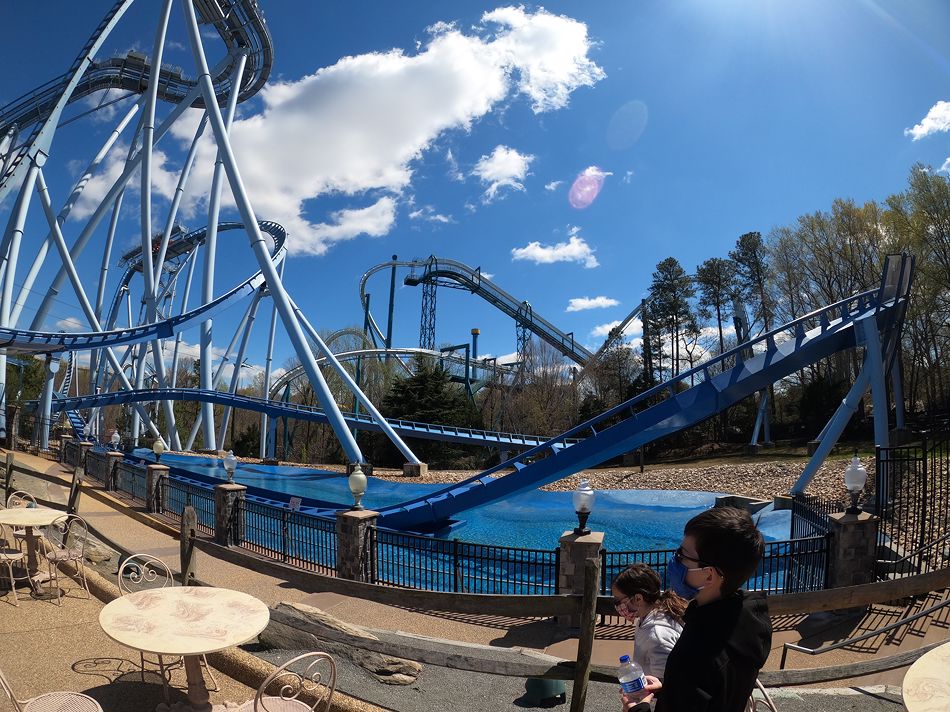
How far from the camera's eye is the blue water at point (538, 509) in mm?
16328

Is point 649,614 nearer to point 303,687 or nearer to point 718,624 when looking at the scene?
point 718,624

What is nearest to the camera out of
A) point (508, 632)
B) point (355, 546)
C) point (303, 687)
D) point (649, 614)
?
point (649, 614)

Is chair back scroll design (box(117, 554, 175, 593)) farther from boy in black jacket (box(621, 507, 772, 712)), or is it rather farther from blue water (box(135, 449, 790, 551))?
blue water (box(135, 449, 790, 551))

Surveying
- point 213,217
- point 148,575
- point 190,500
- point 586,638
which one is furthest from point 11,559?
point 213,217

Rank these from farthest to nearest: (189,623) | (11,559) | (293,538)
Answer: (293,538), (11,559), (189,623)

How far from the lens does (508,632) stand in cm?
769

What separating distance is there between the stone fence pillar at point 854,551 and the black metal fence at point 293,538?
25.5 feet

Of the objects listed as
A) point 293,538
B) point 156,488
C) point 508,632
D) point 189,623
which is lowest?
point 508,632

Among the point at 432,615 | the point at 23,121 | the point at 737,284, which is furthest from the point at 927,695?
the point at 737,284

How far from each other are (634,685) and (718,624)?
53 centimetres

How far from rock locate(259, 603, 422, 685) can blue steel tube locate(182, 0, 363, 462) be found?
14.7 metres

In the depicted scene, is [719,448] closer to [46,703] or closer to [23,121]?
[46,703]

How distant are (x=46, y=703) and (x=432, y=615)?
5.33m

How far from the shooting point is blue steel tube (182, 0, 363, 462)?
67.5ft
